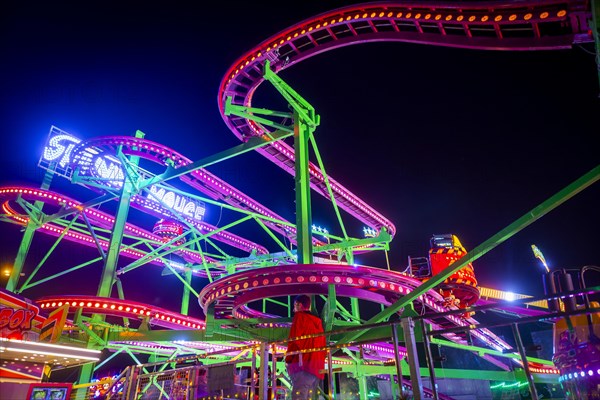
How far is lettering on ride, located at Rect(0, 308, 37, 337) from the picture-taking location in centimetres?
720

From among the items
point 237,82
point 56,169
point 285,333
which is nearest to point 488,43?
point 237,82

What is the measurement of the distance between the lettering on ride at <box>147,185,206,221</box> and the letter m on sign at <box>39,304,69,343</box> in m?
12.2

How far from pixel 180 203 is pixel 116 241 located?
8.23m

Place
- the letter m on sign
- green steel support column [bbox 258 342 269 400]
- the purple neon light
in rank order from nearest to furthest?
1. green steel support column [bbox 258 342 269 400]
2. the letter m on sign
3. the purple neon light

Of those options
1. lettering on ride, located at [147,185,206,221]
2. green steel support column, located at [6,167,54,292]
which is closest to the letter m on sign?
green steel support column, located at [6,167,54,292]

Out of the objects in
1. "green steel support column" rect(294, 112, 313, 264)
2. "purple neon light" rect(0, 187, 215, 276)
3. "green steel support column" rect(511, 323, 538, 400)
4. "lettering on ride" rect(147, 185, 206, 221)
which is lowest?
"green steel support column" rect(511, 323, 538, 400)

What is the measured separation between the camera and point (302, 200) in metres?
10.0

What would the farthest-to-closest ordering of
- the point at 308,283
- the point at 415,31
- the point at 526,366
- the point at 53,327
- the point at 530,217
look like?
the point at 415,31, the point at 53,327, the point at 308,283, the point at 530,217, the point at 526,366

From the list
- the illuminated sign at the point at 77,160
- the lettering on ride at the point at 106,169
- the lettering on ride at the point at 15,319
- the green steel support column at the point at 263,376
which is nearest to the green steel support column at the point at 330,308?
the green steel support column at the point at 263,376

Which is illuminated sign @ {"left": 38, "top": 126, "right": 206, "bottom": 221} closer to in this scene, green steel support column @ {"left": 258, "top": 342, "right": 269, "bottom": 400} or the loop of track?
the loop of track

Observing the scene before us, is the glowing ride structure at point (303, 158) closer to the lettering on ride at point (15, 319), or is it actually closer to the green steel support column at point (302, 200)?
the green steel support column at point (302, 200)

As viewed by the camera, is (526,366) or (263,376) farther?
(263,376)

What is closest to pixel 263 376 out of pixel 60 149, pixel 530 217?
pixel 530 217

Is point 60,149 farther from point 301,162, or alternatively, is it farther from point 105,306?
point 301,162
